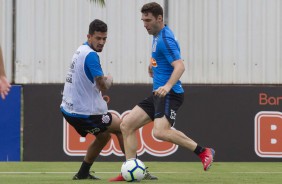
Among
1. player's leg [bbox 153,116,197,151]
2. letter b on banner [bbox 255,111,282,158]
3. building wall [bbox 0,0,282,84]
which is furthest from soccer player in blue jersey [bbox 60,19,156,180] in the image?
letter b on banner [bbox 255,111,282,158]

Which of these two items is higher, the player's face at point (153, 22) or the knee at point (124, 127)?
the player's face at point (153, 22)

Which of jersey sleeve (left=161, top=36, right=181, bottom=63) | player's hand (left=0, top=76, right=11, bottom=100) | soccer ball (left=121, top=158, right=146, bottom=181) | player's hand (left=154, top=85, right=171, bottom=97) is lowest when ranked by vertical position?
soccer ball (left=121, top=158, right=146, bottom=181)

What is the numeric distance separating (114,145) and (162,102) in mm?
5629

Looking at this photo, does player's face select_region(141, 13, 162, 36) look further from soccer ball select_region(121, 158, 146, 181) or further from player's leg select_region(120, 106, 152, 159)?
soccer ball select_region(121, 158, 146, 181)

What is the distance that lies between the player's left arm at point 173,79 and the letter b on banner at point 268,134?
20.4 feet

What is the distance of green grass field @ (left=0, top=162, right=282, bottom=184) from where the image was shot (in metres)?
10.6

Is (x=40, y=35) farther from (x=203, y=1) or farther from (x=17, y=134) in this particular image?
(x=203, y=1)

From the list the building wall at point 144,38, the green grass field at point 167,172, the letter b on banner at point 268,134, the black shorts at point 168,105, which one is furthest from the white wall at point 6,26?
the black shorts at point 168,105

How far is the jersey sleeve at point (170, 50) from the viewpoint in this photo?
10.3 metres

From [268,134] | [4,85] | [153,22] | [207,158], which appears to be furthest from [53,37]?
[4,85]

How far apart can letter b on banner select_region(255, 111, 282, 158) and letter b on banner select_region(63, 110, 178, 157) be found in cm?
159

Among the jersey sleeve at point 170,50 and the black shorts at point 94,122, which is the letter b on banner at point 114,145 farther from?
the jersey sleeve at point 170,50

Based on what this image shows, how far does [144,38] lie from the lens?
54.9 ft

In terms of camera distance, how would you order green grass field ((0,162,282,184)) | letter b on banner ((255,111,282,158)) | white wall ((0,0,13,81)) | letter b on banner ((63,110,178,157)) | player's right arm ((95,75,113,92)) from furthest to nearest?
white wall ((0,0,13,81)) → letter b on banner ((255,111,282,158)) → letter b on banner ((63,110,178,157)) → green grass field ((0,162,282,184)) → player's right arm ((95,75,113,92))
